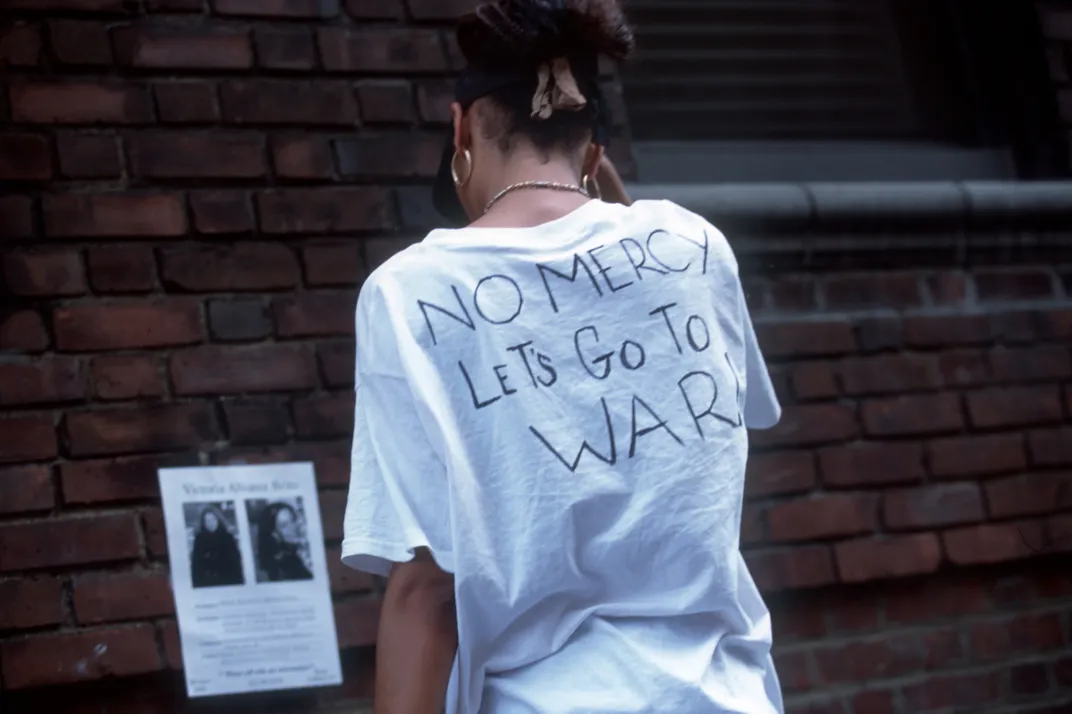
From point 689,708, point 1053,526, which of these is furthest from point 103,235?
point 1053,526

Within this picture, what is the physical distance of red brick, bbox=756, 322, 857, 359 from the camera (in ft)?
9.64

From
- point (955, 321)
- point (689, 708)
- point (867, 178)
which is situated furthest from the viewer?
point (867, 178)

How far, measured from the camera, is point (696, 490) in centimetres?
149

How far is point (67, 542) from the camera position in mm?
2402

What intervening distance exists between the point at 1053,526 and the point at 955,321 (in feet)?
1.63

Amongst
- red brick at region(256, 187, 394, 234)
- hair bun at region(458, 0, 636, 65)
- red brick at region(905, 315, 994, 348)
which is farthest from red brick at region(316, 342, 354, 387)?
red brick at region(905, 315, 994, 348)

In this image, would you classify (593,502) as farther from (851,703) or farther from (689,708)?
(851,703)

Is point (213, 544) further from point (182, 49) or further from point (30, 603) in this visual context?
point (182, 49)

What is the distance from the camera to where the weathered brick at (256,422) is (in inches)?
99.5

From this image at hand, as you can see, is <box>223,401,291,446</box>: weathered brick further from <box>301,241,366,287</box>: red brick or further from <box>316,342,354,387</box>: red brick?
<box>301,241,366,287</box>: red brick

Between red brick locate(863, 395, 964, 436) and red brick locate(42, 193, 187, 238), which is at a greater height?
red brick locate(42, 193, 187, 238)

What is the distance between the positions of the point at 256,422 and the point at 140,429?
0.65 feet

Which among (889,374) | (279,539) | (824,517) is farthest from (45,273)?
(889,374)

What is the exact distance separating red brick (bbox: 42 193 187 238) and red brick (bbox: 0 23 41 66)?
0.24 meters
